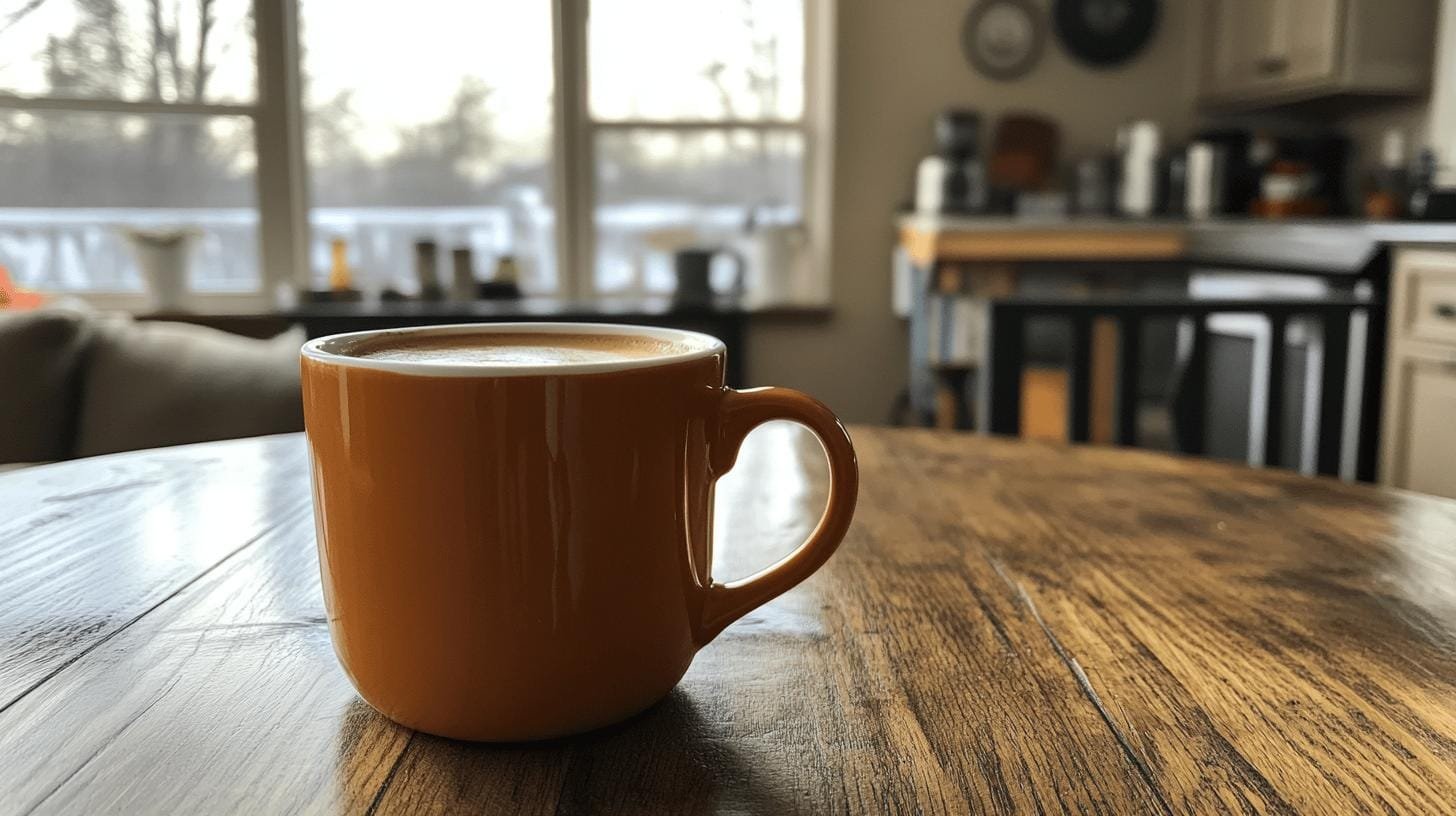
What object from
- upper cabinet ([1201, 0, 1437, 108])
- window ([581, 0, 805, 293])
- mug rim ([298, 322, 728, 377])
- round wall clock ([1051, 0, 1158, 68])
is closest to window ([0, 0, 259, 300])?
window ([581, 0, 805, 293])

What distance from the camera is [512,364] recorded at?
344mm

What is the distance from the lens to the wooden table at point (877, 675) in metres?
0.31

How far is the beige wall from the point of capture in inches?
138

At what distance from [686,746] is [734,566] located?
195mm

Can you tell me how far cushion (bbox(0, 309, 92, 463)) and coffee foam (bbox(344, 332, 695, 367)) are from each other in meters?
1.28

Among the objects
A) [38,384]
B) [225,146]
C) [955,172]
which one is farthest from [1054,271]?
[225,146]

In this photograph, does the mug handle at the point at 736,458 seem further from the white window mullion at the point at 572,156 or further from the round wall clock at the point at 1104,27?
the round wall clock at the point at 1104,27

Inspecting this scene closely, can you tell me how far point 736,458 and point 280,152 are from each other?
3.47 m

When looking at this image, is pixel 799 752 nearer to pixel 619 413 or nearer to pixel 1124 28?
pixel 619 413

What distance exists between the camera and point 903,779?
32 cm

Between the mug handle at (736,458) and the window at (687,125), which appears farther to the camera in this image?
the window at (687,125)

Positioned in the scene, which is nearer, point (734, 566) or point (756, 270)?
point (734, 566)

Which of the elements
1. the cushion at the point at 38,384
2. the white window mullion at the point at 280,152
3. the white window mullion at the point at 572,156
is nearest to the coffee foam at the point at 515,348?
the cushion at the point at 38,384

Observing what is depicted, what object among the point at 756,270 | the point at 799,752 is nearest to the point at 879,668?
the point at 799,752
